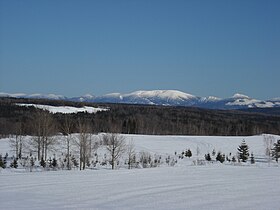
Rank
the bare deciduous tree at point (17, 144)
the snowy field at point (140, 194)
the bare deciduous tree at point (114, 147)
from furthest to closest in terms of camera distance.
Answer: the bare deciduous tree at point (17, 144) → the bare deciduous tree at point (114, 147) → the snowy field at point (140, 194)

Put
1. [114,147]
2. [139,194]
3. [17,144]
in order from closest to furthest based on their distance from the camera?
[139,194], [114,147], [17,144]

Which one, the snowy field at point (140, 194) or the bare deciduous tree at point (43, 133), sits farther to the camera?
the bare deciduous tree at point (43, 133)

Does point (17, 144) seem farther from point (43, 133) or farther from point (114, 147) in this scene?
point (114, 147)

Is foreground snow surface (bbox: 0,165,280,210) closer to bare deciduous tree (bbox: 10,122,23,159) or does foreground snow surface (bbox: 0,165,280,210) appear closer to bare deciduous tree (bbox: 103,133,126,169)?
bare deciduous tree (bbox: 103,133,126,169)

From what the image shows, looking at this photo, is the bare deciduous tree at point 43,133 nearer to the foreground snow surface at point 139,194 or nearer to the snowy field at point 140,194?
the foreground snow surface at point 139,194

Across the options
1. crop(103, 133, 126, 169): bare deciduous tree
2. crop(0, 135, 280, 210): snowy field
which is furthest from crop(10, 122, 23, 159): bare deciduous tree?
crop(0, 135, 280, 210): snowy field

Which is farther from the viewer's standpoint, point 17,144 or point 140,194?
point 17,144

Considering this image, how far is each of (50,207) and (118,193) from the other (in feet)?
9.88

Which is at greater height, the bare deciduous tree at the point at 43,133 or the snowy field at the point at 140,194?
the bare deciduous tree at the point at 43,133

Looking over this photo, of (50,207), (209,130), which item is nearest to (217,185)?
(50,207)

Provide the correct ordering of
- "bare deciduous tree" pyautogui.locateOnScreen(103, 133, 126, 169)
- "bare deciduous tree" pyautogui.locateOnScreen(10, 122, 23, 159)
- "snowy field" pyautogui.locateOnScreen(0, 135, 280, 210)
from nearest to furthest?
1. "snowy field" pyautogui.locateOnScreen(0, 135, 280, 210)
2. "bare deciduous tree" pyautogui.locateOnScreen(103, 133, 126, 169)
3. "bare deciduous tree" pyautogui.locateOnScreen(10, 122, 23, 159)

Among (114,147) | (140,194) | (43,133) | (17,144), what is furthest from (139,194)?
(17,144)

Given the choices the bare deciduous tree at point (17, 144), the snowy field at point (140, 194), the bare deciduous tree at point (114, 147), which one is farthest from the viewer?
the bare deciduous tree at point (17, 144)

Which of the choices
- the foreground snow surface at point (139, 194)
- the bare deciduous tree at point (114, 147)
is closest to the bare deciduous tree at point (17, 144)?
the bare deciduous tree at point (114, 147)
